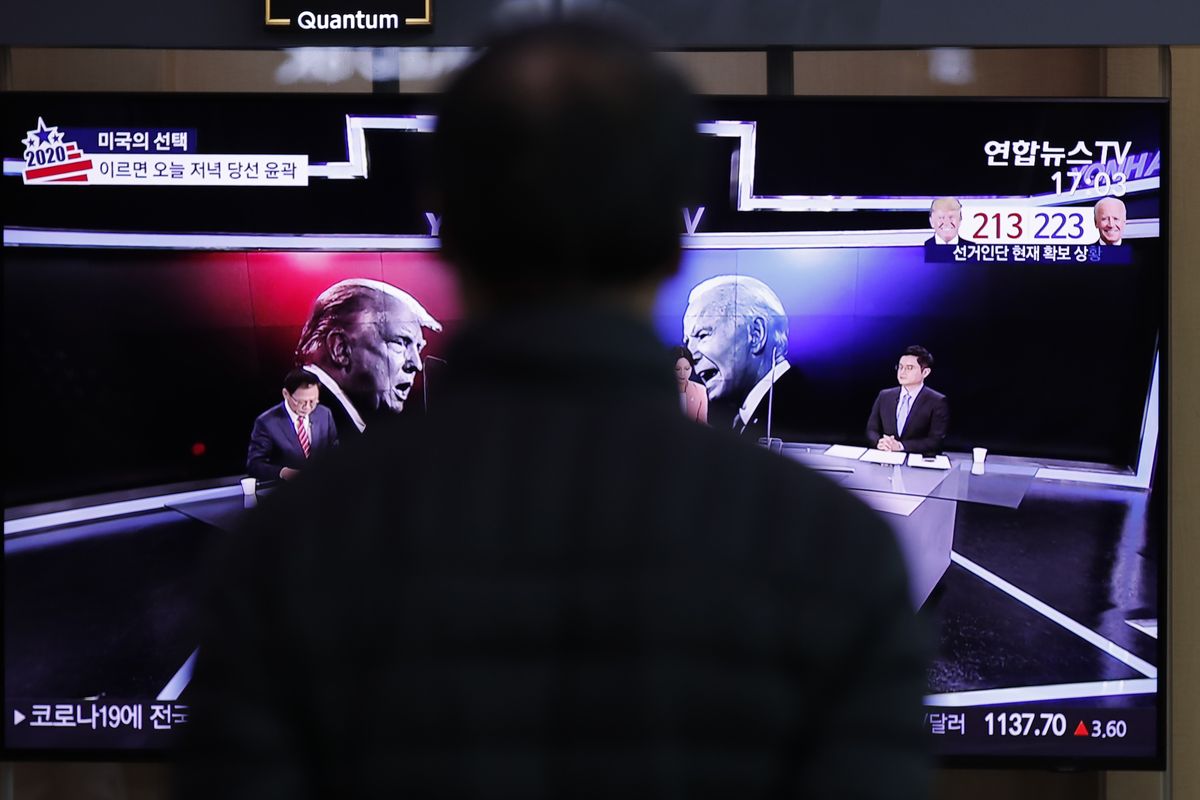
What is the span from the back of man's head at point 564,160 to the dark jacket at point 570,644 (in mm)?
134

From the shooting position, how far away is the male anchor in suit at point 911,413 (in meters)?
3.14

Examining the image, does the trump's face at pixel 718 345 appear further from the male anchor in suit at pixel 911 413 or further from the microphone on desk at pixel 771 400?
the male anchor in suit at pixel 911 413

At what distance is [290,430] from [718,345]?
1085 millimetres

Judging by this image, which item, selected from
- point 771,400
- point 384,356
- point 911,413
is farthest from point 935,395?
point 384,356

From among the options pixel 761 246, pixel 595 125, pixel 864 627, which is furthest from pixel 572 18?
pixel 761 246

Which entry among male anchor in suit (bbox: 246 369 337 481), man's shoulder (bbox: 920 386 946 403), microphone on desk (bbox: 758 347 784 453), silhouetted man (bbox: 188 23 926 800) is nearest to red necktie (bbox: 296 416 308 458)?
male anchor in suit (bbox: 246 369 337 481)

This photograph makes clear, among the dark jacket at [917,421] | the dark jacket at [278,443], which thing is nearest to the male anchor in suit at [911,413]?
the dark jacket at [917,421]

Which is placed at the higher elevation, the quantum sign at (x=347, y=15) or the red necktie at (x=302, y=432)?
the quantum sign at (x=347, y=15)

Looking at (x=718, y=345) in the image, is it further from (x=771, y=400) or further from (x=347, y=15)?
(x=347, y=15)

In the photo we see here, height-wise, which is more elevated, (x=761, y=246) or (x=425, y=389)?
(x=761, y=246)

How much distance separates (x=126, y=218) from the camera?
3.16 m

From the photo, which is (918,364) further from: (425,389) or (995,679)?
(425,389)
